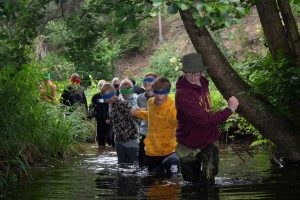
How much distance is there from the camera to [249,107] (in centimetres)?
984

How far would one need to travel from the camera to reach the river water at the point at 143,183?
7.89m

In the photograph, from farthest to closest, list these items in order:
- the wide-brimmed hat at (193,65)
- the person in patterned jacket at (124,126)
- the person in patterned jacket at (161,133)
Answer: the person in patterned jacket at (124,126) < the person in patterned jacket at (161,133) < the wide-brimmed hat at (193,65)

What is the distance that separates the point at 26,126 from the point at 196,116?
14.1 ft

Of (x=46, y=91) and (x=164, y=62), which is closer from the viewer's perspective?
(x=46, y=91)

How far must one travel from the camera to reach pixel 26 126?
11.0 metres

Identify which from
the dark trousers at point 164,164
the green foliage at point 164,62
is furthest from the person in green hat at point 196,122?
the green foliage at point 164,62

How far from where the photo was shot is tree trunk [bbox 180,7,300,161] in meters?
9.72

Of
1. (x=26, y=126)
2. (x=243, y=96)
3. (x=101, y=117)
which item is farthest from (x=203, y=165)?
(x=101, y=117)

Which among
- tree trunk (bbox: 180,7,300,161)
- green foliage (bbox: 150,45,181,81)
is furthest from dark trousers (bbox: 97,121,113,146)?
green foliage (bbox: 150,45,181,81)

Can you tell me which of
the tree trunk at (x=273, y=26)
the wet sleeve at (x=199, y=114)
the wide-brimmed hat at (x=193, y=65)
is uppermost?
the tree trunk at (x=273, y=26)

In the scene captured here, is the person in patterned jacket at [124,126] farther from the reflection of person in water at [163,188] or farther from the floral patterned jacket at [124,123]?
the reflection of person in water at [163,188]

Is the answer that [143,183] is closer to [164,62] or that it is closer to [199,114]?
[199,114]

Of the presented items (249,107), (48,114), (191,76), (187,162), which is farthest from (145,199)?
(48,114)

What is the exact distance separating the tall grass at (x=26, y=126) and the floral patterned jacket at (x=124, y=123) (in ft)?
4.75
